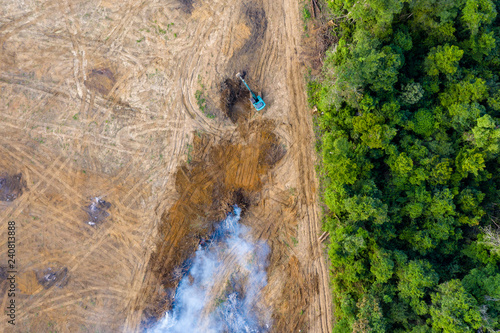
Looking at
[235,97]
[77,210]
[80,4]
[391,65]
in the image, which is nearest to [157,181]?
[77,210]

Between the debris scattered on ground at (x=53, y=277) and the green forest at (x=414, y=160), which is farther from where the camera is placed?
the debris scattered on ground at (x=53, y=277)

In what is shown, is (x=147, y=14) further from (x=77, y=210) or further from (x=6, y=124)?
(x=77, y=210)

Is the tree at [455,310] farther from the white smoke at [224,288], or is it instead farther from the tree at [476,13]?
the tree at [476,13]

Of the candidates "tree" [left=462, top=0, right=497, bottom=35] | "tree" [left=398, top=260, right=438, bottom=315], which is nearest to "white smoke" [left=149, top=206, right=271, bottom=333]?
"tree" [left=398, top=260, right=438, bottom=315]

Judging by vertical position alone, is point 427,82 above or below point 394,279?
above

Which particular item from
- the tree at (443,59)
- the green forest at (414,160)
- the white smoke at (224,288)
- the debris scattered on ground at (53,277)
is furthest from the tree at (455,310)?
the debris scattered on ground at (53,277)

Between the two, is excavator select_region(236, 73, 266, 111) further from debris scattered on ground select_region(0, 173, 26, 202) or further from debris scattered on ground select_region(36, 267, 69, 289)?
debris scattered on ground select_region(36, 267, 69, 289)

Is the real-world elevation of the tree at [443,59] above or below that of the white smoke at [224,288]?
above
